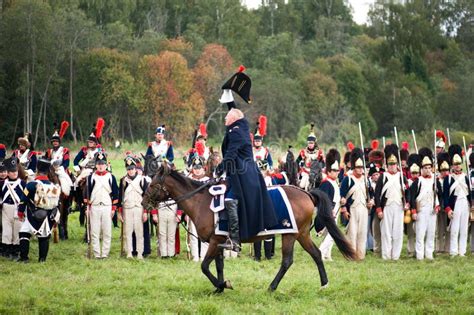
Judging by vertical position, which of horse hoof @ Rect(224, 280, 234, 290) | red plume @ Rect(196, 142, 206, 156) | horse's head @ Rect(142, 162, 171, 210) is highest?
red plume @ Rect(196, 142, 206, 156)

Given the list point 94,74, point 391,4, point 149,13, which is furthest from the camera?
point 391,4

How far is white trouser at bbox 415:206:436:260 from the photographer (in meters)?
18.7

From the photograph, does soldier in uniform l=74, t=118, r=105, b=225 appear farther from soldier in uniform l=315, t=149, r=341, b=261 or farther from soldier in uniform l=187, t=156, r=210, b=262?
soldier in uniform l=315, t=149, r=341, b=261

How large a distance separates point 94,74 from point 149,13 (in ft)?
61.1

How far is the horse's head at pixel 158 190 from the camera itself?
14.3 meters

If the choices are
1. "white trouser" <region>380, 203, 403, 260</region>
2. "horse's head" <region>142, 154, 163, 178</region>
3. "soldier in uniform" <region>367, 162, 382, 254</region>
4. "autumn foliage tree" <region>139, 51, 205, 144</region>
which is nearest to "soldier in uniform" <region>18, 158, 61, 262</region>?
"horse's head" <region>142, 154, 163, 178</region>

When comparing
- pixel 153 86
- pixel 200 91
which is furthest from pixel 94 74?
pixel 200 91

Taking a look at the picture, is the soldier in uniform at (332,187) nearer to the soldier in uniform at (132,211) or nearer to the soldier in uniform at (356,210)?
the soldier in uniform at (356,210)

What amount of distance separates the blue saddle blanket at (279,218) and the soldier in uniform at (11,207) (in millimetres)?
5832

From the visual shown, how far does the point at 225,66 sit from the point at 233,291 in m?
55.8

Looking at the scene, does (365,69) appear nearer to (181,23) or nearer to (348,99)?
(348,99)

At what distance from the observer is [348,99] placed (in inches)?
2970

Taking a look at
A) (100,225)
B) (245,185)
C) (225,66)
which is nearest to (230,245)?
(245,185)

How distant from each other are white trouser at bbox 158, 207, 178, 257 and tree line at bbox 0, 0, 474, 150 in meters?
35.8
